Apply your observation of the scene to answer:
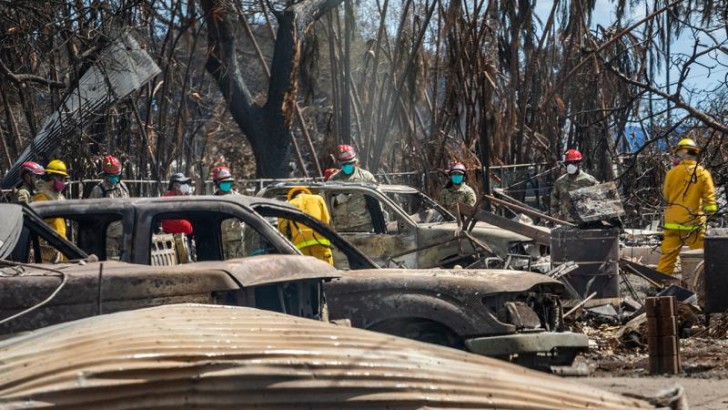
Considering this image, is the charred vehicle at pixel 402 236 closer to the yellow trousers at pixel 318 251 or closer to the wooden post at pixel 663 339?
the yellow trousers at pixel 318 251

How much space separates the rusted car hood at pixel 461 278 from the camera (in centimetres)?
866

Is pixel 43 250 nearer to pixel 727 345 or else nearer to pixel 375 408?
pixel 375 408

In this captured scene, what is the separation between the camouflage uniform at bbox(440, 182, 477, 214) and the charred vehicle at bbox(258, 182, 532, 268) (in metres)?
2.23

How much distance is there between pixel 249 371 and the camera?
4574 mm

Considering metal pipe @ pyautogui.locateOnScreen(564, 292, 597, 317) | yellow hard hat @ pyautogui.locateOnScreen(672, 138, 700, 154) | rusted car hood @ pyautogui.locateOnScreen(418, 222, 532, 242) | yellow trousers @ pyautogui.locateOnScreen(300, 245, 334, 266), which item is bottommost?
metal pipe @ pyautogui.locateOnScreen(564, 292, 597, 317)

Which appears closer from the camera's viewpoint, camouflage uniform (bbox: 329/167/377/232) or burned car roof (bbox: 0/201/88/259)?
burned car roof (bbox: 0/201/88/259)

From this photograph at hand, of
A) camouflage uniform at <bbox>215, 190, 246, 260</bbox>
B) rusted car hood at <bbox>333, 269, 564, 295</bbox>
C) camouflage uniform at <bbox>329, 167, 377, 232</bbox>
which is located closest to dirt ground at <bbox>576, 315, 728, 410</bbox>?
rusted car hood at <bbox>333, 269, 564, 295</bbox>

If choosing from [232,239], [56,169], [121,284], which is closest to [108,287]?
[121,284]

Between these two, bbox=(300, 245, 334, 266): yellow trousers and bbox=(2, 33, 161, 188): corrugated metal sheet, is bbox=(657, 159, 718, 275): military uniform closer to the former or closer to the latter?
bbox=(300, 245, 334, 266): yellow trousers

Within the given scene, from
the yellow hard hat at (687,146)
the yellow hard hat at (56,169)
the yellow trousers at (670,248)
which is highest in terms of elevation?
the yellow hard hat at (56,169)

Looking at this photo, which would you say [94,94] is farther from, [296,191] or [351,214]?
[296,191]

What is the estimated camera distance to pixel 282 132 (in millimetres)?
20594

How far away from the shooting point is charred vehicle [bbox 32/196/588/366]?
8.38 metres

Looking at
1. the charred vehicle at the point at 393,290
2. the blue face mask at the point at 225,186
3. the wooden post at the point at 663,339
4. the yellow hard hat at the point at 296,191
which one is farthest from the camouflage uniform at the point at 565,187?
the charred vehicle at the point at 393,290
